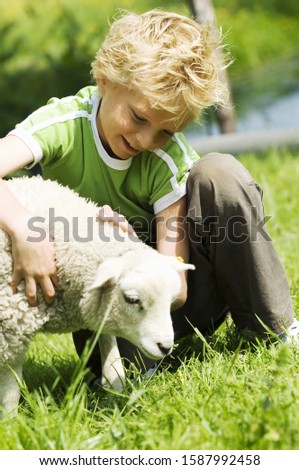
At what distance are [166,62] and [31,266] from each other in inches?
35.3

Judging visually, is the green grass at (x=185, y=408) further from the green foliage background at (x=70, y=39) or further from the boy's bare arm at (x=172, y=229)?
the green foliage background at (x=70, y=39)

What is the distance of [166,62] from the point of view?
268 cm

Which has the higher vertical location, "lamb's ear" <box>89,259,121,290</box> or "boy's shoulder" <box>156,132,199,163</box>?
"boy's shoulder" <box>156,132,199,163</box>

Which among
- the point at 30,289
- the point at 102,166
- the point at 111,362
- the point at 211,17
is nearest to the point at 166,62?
Result: the point at 102,166

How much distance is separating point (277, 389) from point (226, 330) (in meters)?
0.94

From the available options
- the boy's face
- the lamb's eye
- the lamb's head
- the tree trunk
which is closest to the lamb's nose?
the lamb's head

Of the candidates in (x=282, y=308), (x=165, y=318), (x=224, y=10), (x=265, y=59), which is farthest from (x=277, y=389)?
(x=224, y=10)

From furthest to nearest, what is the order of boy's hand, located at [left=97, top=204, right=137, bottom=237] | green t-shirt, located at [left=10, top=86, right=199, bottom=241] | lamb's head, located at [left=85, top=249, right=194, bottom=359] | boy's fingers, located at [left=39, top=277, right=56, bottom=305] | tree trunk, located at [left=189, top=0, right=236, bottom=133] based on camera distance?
1. tree trunk, located at [left=189, top=0, right=236, bottom=133]
2. green t-shirt, located at [left=10, top=86, right=199, bottom=241]
3. boy's hand, located at [left=97, top=204, right=137, bottom=237]
4. boy's fingers, located at [left=39, top=277, right=56, bottom=305]
5. lamb's head, located at [left=85, top=249, right=194, bottom=359]

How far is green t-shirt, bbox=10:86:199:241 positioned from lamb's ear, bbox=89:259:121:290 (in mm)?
486

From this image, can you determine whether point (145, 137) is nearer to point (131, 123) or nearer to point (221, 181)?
point (131, 123)

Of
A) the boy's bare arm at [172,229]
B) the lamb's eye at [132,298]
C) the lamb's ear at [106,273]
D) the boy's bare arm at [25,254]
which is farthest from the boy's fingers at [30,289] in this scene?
the boy's bare arm at [172,229]

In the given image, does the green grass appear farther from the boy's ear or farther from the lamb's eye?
the boy's ear

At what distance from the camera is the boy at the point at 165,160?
105 inches

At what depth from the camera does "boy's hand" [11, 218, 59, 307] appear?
2.39 meters
